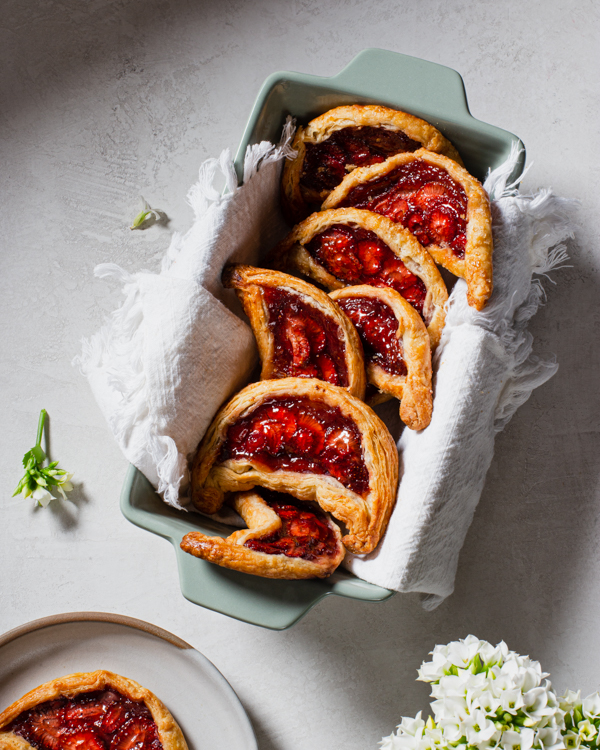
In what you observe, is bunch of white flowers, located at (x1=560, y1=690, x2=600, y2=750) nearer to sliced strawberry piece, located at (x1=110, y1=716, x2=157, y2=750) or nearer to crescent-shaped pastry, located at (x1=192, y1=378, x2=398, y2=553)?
crescent-shaped pastry, located at (x1=192, y1=378, x2=398, y2=553)

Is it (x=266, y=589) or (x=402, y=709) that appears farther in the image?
(x=402, y=709)

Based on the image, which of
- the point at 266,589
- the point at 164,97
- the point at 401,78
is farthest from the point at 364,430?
the point at 164,97

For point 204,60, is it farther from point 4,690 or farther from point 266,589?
point 4,690

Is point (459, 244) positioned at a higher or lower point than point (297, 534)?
higher

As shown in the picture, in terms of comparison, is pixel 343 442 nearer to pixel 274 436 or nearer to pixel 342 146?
pixel 274 436

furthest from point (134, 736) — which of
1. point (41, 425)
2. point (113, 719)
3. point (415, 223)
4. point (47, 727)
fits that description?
point (415, 223)

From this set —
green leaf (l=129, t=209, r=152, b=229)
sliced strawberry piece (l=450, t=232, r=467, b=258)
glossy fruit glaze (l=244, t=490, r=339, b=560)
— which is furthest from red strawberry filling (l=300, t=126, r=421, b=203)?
glossy fruit glaze (l=244, t=490, r=339, b=560)

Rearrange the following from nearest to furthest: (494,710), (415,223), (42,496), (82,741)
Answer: (494,710)
(415,223)
(82,741)
(42,496)
